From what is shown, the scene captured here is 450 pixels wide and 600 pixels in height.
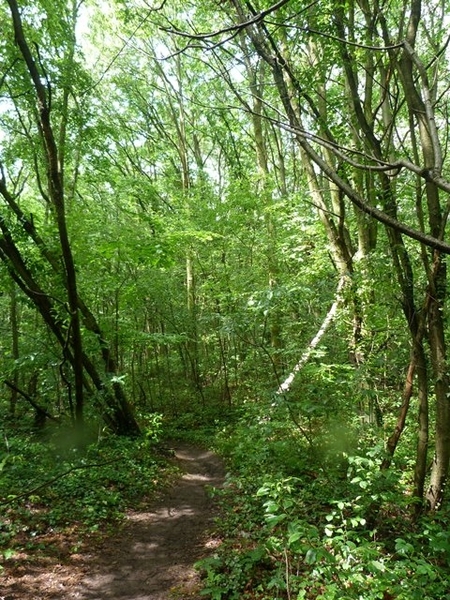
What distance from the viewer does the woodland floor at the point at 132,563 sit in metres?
3.98

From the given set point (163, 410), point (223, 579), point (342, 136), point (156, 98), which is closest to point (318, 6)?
point (342, 136)

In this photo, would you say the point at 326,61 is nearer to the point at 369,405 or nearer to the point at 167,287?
the point at 369,405

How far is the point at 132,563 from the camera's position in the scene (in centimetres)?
467

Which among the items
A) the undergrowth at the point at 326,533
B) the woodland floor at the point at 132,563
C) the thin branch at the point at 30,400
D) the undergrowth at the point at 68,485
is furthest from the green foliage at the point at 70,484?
the undergrowth at the point at 326,533

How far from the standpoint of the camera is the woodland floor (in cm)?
398

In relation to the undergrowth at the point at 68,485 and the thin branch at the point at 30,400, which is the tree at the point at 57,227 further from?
the undergrowth at the point at 68,485

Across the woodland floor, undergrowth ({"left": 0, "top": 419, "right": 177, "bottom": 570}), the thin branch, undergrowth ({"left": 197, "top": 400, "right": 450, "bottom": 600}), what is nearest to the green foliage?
undergrowth ({"left": 0, "top": 419, "right": 177, "bottom": 570})

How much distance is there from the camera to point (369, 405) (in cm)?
602

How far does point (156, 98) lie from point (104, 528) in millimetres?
17110

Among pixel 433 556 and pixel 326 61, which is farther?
pixel 326 61

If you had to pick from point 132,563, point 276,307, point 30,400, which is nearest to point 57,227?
point 30,400

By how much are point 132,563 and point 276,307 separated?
12.9 feet

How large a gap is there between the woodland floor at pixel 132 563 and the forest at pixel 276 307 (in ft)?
0.90

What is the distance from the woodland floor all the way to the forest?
27cm
